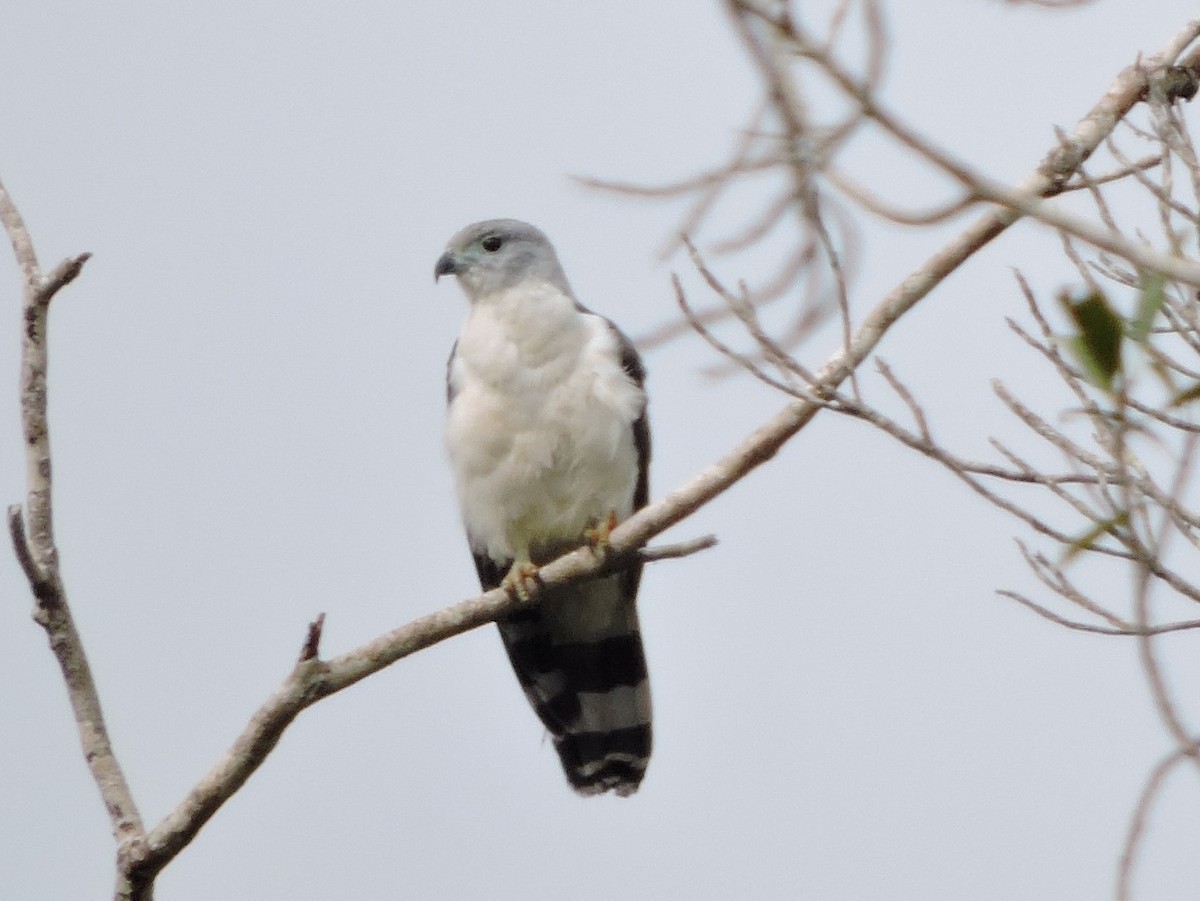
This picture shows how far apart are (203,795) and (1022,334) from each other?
6.37 feet

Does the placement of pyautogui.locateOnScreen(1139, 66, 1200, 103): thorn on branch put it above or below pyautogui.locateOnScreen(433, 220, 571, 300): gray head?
below

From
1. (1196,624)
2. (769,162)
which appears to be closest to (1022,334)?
(1196,624)

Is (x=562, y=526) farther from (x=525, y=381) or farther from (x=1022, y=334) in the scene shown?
(x=1022, y=334)

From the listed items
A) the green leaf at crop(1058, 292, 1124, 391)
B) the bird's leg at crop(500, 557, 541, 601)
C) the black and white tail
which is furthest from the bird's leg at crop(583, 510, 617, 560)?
the green leaf at crop(1058, 292, 1124, 391)

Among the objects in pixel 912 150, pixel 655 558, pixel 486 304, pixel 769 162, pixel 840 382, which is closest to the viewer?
pixel 912 150

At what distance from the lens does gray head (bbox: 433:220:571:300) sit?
575 centimetres

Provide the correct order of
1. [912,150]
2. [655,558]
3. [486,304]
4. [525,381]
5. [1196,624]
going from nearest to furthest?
[912,150] < [1196,624] < [655,558] < [525,381] < [486,304]

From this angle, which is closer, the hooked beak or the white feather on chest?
the white feather on chest

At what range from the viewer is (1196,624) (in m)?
2.95

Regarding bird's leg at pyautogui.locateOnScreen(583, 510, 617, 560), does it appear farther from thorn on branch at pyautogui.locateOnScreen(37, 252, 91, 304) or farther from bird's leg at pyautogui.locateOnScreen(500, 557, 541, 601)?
thorn on branch at pyautogui.locateOnScreen(37, 252, 91, 304)

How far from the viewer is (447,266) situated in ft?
19.3

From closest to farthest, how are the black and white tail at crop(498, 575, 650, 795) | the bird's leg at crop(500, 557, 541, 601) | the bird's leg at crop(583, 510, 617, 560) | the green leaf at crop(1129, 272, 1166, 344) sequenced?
the green leaf at crop(1129, 272, 1166, 344) < the bird's leg at crop(500, 557, 541, 601) < the bird's leg at crop(583, 510, 617, 560) < the black and white tail at crop(498, 575, 650, 795)

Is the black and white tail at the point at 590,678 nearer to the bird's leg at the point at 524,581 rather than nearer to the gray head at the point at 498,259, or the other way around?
the bird's leg at the point at 524,581

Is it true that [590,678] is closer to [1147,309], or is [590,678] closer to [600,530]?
[600,530]
